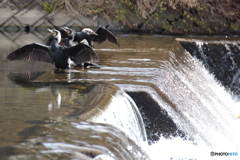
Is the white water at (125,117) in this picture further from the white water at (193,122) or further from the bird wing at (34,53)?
the bird wing at (34,53)

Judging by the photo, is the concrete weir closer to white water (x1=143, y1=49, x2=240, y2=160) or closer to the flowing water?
the flowing water

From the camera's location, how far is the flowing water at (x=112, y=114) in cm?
297

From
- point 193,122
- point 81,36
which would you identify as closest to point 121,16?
point 81,36

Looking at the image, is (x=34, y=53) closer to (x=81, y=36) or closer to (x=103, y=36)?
(x=81, y=36)

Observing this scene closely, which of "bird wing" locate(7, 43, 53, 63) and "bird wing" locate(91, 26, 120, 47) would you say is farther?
"bird wing" locate(91, 26, 120, 47)

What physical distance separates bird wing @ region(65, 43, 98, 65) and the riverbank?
9592 mm

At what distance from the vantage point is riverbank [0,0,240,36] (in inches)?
610

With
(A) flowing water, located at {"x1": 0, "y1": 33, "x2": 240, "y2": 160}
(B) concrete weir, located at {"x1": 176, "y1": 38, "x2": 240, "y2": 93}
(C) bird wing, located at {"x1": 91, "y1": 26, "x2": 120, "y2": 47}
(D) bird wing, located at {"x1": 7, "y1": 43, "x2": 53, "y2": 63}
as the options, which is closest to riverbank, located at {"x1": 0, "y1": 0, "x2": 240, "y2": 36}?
(B) concrete weir, located at {"x1": 176, "y1": 38, "x2": 240, "y2": 93}

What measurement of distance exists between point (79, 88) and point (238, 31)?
476 inches

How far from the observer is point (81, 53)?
5.98 metres

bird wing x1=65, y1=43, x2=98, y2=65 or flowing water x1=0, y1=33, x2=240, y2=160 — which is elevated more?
bird wing x1=65, y1=43, x2=98, y2=65

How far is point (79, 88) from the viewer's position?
15.8 ft

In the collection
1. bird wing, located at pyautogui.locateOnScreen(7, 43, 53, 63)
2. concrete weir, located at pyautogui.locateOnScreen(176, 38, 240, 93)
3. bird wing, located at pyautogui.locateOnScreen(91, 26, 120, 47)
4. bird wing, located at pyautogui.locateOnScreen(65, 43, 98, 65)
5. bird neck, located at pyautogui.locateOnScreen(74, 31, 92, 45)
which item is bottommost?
bird wing, located at pyautogui.locateOnScreen(65, 43, 98, 65)

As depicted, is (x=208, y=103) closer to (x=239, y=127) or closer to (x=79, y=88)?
(x=239, y=127)
